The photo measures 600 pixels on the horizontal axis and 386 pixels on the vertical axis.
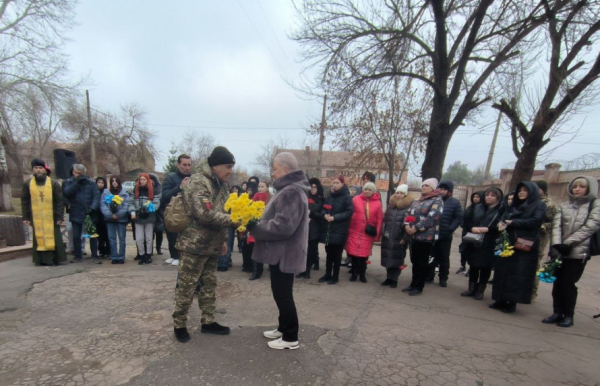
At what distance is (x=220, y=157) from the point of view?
9.86 ft

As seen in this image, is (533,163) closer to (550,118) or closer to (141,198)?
(550,118)

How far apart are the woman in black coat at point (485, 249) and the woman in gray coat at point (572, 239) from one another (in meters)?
0.78

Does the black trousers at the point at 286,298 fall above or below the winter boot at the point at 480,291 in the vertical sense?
above

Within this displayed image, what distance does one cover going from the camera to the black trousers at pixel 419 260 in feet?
15.6

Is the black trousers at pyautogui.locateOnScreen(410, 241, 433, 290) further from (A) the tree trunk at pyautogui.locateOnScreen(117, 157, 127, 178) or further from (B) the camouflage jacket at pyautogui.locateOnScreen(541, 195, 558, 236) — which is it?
(A) the tree trunk at pyautogui.locateOnScreen(117, 157, 127, 178)

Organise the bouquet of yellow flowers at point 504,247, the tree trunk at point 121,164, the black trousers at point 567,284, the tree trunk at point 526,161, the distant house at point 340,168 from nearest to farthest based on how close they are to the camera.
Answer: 1. the black trousers at point 567,284
2. the bouquet of yellow flowers at point 504,247
3. the tree trunk at point 526,161
4. the distant house at point 340,168
5. the tree trunk at point 121,164

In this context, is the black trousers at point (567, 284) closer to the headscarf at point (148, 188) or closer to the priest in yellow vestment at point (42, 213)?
the headscarf at point (148, 188)

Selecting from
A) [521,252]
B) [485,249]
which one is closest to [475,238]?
[485,249]

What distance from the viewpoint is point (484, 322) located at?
12.8ft

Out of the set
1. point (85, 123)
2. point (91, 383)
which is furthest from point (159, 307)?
point (85, 123)

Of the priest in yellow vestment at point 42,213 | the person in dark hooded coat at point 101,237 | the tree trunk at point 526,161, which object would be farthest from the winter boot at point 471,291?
the priest in yellow vestment at point 42,213

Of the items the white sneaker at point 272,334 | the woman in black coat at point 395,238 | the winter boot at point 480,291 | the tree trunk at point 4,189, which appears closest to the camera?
the white sneaker at point 272,334

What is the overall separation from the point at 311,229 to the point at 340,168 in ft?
52.6

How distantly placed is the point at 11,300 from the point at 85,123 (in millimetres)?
30567
